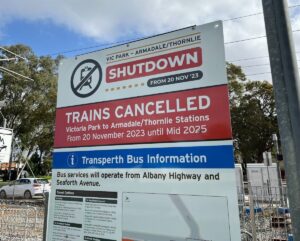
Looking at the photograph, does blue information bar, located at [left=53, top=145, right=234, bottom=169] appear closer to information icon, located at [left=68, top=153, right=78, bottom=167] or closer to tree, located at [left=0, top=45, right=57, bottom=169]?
information icon, located at [left=68, top=153, right=78, bottom=167]

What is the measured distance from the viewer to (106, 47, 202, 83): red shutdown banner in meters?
2.77

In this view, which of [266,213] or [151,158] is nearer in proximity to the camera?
[151,158]

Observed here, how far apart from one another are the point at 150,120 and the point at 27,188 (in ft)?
73.3

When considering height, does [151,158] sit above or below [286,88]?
below

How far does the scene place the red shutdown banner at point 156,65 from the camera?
2773 millimetres

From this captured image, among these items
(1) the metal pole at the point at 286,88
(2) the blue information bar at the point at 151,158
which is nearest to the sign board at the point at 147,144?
(2) the blue information bar at the point at 151,158

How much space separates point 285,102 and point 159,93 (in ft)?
3.40

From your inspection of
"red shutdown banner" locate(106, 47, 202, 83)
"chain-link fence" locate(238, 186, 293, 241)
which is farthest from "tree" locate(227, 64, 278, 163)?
"red shutdown banner" locate(106, 47, 202, 83)

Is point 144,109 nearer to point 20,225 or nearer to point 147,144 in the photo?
point 147,144

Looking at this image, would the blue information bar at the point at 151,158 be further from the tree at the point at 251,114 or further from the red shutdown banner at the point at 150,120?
the tree at the point at 251,114

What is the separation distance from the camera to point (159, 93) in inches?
Answer: 113

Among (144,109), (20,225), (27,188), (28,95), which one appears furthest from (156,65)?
(28,95)

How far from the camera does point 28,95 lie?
32.1 metres

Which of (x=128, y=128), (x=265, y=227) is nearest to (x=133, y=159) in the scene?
(x=128, y=128)
